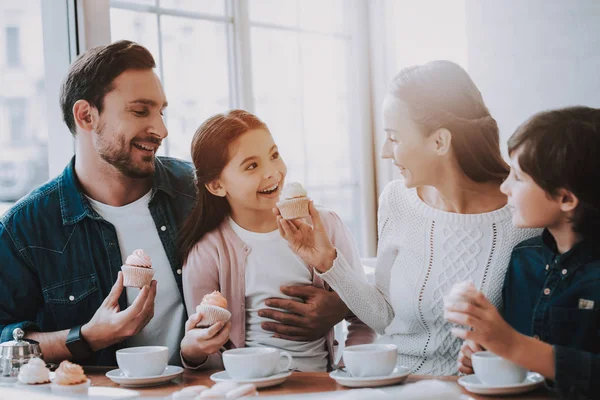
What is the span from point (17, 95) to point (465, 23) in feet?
9.40

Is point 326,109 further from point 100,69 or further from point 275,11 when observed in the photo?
point 100,69

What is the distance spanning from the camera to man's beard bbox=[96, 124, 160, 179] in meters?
2.55

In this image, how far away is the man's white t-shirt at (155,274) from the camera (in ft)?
8.12

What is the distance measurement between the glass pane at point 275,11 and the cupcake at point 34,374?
3.64 meters

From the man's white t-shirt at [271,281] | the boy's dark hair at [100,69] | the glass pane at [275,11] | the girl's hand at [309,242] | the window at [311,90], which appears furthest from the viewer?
the window at [311,90]

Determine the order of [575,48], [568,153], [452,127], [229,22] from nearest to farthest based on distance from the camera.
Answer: [568,153] → [452,127] → [575,48] → [229,22]

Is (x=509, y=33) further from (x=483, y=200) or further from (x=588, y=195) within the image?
(x=588, y=195)

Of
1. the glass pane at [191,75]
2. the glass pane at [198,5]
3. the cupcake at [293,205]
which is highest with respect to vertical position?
the glass pane at [198,5]

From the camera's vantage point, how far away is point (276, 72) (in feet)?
17.5

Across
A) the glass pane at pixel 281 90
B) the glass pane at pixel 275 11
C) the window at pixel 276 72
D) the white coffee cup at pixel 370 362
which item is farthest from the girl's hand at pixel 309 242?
the glass pane at pixel 275 11

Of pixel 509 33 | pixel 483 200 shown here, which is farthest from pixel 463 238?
pixel 509 33

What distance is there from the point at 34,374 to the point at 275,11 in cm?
394

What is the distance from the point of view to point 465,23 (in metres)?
5.00

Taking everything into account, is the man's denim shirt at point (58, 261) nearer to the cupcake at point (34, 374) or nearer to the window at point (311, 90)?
the cupcake at point (34, 374)
